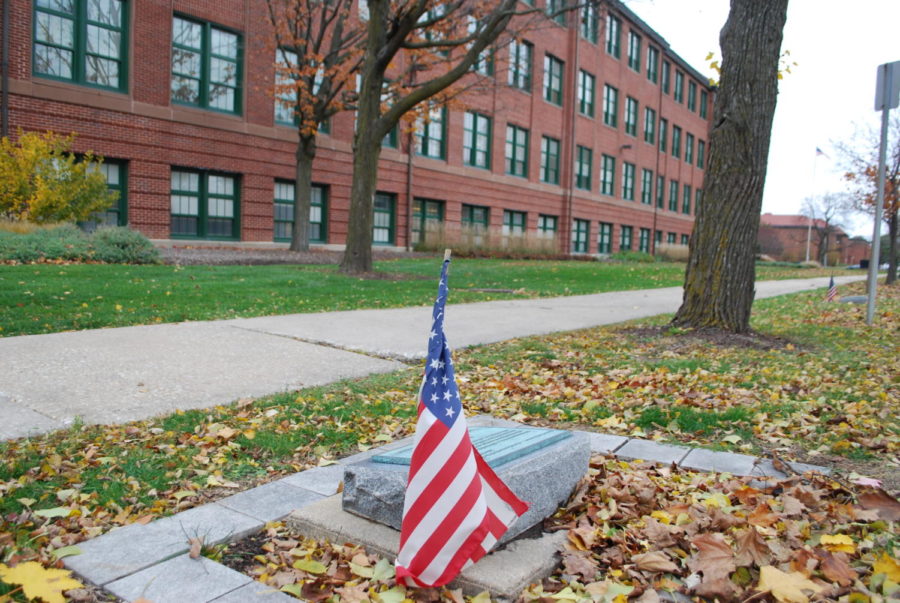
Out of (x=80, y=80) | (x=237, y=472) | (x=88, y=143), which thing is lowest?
(x=237, y=472)

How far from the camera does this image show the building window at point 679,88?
170ft

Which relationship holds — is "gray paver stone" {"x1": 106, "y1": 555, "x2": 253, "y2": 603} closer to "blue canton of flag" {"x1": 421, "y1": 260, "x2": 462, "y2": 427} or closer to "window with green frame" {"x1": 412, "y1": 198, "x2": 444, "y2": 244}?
"blue canton of flag" {"x1": 421, "y1": 260, "x2": 462, "y2": 427}

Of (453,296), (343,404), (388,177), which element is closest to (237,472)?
(343,404)

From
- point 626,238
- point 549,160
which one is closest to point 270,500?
point 549,160

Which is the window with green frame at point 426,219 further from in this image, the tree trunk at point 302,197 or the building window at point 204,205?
the building window at point 204,205

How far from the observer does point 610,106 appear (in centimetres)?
4253

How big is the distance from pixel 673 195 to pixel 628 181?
9113mm

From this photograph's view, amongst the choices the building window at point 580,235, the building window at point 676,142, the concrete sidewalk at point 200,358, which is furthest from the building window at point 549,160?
the concrete sidewalk at point 200,358

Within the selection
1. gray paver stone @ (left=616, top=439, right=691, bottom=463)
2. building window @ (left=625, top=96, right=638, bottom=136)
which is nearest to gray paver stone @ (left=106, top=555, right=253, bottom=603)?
gray paver stone @ (left=616, top=439, right=691, bottom=463)

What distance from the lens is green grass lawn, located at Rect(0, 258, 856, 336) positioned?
26.5 ft

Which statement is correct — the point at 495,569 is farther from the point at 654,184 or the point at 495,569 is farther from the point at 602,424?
the point at 654,184

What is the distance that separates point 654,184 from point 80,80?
128 feet

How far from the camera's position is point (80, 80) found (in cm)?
1898

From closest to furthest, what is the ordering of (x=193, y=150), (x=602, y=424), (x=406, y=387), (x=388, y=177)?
(x=602, y=424) < (x=406, y=387) < (x=193, y=150) < (x=388, y=177)
